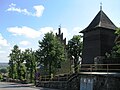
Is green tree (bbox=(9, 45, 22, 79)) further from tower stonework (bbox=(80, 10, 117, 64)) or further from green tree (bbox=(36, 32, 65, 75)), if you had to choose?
tower stonework (bbox=(80, 10, 117, 64))

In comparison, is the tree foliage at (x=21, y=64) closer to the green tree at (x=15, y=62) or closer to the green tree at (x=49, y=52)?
the green tree at (x=15, y=62)

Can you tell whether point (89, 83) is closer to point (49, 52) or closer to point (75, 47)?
point (49, 52)

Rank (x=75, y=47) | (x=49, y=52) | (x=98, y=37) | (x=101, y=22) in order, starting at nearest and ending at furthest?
(x=98, y=37) → (x=101, y=22) → (x=49, y=52) → (x=75, y=47)

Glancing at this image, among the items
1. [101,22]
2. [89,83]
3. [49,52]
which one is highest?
[101,22]

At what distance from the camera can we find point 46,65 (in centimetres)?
4934

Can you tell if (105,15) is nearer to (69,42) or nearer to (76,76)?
(69,42)

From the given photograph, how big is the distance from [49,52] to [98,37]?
9.49 m

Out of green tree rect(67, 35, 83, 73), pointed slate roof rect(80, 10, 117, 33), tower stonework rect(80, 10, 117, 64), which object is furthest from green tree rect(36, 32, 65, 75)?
green tree rect(67, 35, 83, 73)

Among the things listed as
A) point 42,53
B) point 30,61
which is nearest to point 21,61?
point 30,61

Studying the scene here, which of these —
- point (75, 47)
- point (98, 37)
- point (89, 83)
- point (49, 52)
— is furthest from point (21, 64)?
point (89, 83)

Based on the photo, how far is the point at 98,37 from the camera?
42.7 m

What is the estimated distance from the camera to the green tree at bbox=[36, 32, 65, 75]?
156 ft

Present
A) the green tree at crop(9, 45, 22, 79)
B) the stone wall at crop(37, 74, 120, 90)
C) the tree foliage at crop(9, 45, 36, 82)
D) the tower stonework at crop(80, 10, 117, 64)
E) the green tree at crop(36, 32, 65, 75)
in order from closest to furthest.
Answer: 1. the stone wall at crop(37, 74, 120, 90)
2. the tower stonework at crop(80, 10, 117, 64)
3. the green tree at crop(36, 32, 65, 75)
4. the tree foliage at crop(9, 45, 36, 82)
5. the green tree at crop(9, 45, 22, 79)

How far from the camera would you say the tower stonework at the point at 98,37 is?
4256 cm
